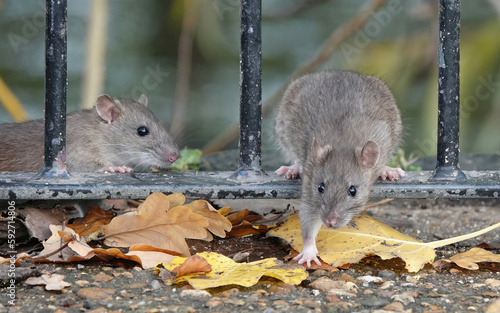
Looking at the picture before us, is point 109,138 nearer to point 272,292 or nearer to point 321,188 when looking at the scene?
point 321,188

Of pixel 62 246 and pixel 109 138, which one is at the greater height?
pixel 109 138

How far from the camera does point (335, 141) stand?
376cm

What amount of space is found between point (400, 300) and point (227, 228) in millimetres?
993

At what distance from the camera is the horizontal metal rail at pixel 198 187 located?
328 centimetres

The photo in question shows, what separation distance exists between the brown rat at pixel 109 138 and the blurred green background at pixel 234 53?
47.6 inches

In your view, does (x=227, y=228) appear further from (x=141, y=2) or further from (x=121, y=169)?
(x=141, y=2)

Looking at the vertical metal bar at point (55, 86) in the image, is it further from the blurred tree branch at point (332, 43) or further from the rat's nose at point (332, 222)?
the blurred tree branch at point (332, 43)

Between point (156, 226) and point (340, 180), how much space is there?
Result: 90cm

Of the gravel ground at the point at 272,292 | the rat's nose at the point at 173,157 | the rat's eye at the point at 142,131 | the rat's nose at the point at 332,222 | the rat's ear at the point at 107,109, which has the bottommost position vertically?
the gravel ground at the point at 272,292

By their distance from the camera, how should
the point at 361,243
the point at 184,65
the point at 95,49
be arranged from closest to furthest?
1. the point at 361,243
2. the point at 95,49
3. the point at 184,65

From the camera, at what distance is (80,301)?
8.71 ft

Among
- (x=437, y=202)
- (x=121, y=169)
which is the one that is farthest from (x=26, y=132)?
(x=437, y=202)

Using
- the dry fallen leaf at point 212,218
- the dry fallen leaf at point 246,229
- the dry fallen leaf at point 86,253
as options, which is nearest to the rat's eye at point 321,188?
the dry fallen leaf at point 246,229

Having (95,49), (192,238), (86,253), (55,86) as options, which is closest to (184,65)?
(95,49)
